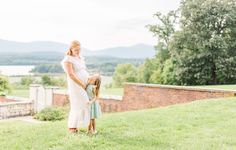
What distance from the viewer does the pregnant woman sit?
5.93m

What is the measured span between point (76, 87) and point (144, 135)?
4.62 ft

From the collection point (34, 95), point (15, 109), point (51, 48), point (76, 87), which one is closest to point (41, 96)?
point (34, 95)

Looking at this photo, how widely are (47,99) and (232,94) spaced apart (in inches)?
389

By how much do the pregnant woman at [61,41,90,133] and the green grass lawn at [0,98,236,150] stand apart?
0.28 metres

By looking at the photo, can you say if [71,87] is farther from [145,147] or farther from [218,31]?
[218,31]

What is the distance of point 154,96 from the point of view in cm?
1519

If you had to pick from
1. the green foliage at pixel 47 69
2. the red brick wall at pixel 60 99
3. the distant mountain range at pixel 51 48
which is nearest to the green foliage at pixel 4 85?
the red brick wall at pixel 60 99

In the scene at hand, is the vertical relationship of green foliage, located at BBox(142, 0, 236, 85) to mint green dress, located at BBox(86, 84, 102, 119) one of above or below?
above

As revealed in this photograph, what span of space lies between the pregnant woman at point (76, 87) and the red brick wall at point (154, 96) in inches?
320

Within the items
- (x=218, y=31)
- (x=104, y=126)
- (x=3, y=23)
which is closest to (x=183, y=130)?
(x=104, y=126)

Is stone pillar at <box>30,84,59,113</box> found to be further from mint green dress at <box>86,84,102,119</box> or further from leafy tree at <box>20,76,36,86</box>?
leafy tree at <box>20,76,36,86</box>

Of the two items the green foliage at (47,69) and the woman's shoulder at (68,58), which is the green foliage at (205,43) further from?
the green foliage at (47,69)

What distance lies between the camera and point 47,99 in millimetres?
19469

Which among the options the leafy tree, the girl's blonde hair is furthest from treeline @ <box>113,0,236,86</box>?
the leafy tree
